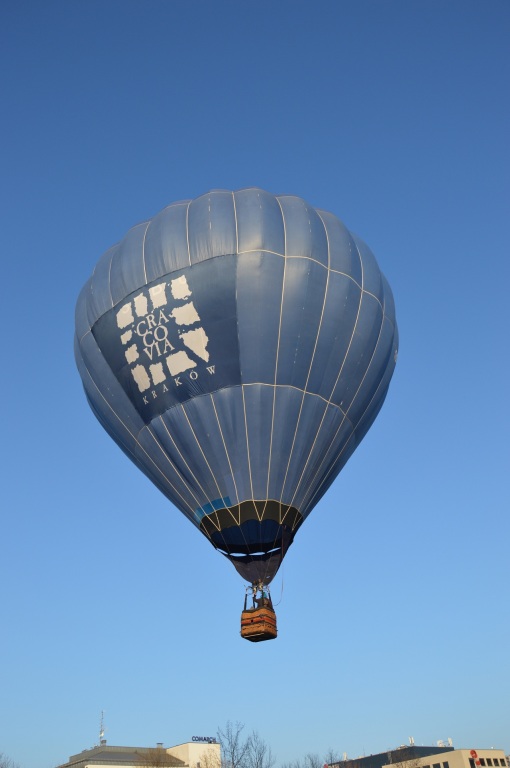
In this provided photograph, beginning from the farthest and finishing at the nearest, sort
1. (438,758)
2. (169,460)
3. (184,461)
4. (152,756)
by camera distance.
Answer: (438,758) < (152,756) < (169,460) < (184,461)

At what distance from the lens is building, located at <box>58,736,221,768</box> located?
57.0m

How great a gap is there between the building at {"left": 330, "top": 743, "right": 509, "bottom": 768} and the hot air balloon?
51.1 metres

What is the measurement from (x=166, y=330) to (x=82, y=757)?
2005 inches

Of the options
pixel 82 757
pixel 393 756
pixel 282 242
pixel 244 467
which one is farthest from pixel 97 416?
pixel 393 756

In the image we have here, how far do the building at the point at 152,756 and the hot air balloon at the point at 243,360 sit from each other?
40749 millimetres

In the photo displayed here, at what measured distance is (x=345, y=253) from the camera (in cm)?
2236

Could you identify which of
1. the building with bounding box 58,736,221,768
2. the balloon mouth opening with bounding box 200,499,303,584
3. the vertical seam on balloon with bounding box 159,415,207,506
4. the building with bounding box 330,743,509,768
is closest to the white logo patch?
the vertical seam on balloon with bounding box 159,415,207,506

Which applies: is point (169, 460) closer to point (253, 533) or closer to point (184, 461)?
point (184, 461)

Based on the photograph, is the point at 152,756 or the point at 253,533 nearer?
the point at 253,533

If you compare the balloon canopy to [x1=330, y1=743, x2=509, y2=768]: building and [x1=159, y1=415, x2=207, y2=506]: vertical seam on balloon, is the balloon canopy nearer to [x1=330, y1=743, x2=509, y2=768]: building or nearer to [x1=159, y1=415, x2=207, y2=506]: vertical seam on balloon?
[x1=159, y1=415, x2=207, y2=506]: vertical seam on balloon

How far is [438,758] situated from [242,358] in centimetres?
5657

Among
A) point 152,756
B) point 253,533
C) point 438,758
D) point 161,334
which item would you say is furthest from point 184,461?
point 438,758

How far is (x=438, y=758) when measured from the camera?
65.5 m

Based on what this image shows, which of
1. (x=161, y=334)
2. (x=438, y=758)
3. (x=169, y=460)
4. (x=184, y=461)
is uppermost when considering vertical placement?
(x=161, y=334)
